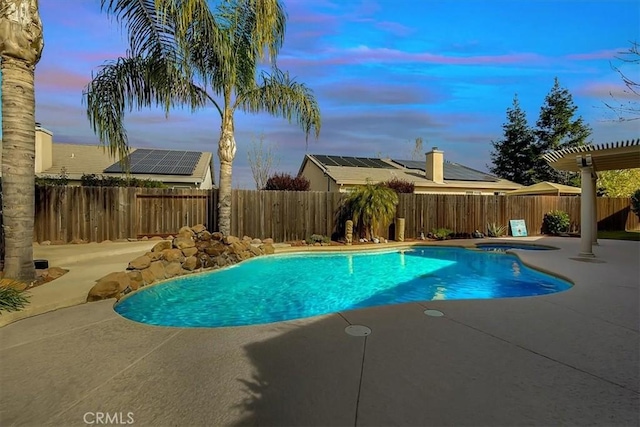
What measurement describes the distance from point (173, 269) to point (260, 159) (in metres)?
21.6

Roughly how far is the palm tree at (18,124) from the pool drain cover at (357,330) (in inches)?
198

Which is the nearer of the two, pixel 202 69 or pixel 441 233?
pixel 202 69

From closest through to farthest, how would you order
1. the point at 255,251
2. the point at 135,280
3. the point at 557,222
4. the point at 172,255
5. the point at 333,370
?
the point at 333,370 < the point at 135,280 < the point at 172,255 < the point at 255,251 < the point at 557,222

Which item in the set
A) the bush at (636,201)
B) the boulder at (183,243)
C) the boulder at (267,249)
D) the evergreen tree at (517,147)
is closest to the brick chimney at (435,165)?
the bush at (636,201)

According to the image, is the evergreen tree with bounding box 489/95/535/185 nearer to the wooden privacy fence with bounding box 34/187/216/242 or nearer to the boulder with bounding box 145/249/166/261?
the wooden privacy fence with bounding box 34/187/216/242

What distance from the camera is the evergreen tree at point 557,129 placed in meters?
26.9

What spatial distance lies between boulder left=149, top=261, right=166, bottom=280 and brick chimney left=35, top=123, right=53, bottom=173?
13994mm

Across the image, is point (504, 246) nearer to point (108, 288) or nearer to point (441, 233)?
point (441, 233)

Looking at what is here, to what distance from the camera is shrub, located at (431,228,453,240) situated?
14122 mm

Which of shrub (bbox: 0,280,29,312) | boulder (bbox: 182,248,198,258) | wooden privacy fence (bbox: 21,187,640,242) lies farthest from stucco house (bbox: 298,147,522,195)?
shrub (bbox: 0,280,29,312)

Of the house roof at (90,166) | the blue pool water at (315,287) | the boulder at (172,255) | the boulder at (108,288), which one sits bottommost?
the blue pool water at (315,287)

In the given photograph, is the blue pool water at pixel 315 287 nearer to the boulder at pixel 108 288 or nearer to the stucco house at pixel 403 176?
the boulder at pixel 108 288

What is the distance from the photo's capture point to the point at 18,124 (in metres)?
4.88

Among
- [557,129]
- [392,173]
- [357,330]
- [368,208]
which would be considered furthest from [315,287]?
[557,129]
